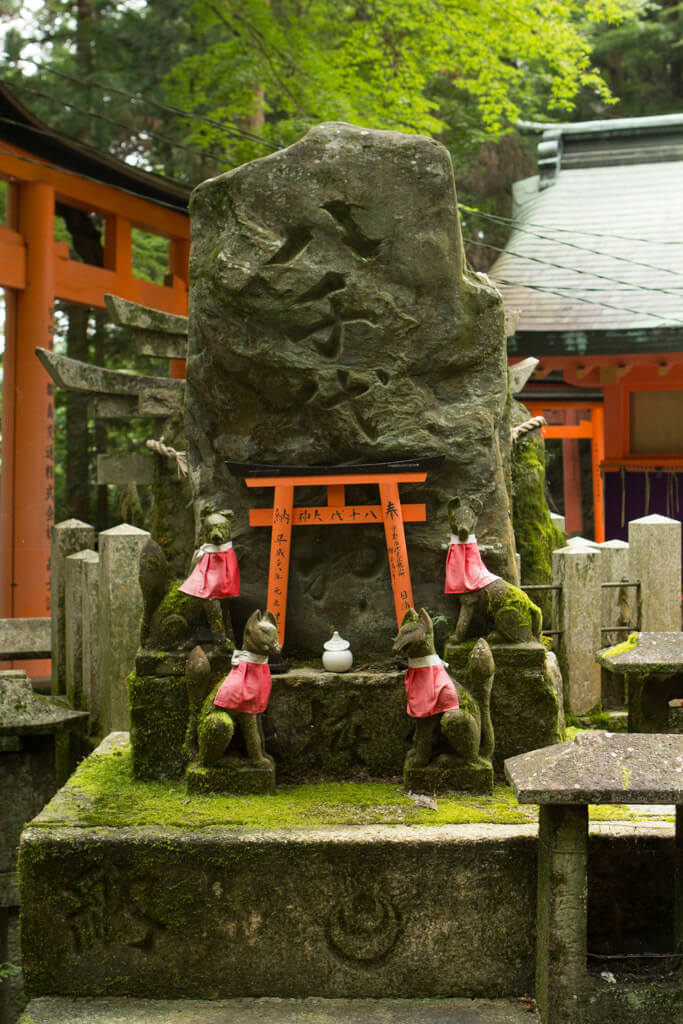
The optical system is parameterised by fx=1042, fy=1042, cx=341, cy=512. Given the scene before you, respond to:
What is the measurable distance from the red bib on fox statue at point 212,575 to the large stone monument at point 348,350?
1.04ft

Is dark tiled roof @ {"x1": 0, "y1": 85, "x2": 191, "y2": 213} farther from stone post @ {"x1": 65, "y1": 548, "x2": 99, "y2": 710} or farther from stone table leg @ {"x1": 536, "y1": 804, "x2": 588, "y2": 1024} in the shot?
stone table leg @ {"x1": 536, "y1": 804, "x2": 588, "y2": 1024}

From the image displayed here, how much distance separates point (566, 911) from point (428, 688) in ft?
3.87

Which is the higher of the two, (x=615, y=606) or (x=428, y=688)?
(x=615, y=606)

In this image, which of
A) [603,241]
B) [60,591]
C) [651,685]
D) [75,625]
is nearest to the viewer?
[651,685]

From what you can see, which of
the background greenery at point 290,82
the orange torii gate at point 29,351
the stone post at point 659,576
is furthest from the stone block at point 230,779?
the orange torii gate at point 29,351

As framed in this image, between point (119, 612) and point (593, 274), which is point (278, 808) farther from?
point (593, 274)

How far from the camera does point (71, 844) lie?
14.0 feet

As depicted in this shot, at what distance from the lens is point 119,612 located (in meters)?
6.54

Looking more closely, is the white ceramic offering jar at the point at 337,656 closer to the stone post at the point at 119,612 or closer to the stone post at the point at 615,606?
the stone post at the point at 119,612

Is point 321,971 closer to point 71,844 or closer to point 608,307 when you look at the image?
point 71,844

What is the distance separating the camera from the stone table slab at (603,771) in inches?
136

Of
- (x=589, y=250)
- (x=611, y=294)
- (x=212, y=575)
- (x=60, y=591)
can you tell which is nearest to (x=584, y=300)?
(x=611, y=294)

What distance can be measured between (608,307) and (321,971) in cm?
916

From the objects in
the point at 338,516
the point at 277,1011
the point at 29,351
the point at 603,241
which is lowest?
the point at 277,1011
